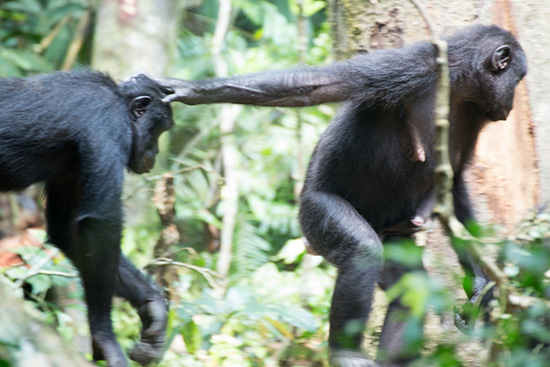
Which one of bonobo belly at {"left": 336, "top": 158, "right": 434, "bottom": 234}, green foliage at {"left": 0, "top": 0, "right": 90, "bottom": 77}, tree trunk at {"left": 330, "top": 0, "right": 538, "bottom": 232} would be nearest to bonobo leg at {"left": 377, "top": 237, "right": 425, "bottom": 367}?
bonobo belly at {"left": 336, "top": 158, "right": 434, "bottom": 234}

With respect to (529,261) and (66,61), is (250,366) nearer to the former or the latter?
(529,261)

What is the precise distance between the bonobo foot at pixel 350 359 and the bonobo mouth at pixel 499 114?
1764 mm

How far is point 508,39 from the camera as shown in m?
4.33

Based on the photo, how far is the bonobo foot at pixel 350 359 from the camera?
411cm

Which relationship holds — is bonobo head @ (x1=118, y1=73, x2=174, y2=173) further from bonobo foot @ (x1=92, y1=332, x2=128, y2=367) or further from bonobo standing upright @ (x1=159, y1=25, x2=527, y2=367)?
bonobo foot @ (x1=92, y1=332, x2=128, y2=367)

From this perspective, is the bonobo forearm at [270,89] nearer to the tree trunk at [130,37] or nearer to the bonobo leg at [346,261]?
the bonobo leg at [346,261]

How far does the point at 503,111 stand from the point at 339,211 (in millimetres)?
1261

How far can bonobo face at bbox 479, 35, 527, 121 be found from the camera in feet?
14.0

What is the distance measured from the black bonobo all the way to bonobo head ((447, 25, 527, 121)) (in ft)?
6.28

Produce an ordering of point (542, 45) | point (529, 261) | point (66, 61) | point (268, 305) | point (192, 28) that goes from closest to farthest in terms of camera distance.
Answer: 1. point (529, 261)
2. point (542, 45)
3. point (268, 305)
4. point (66, 61)
5. point (192, 28)

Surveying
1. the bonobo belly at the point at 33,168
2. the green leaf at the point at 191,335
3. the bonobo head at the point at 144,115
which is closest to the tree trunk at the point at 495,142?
the bonobo head at the point at 144,115

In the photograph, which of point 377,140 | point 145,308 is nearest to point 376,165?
point 377,140

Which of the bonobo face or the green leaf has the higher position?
the bonobo face

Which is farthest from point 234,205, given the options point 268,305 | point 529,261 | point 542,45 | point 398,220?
point 529,261
